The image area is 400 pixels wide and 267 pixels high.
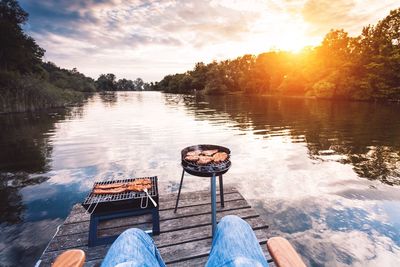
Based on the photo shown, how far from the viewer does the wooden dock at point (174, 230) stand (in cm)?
379

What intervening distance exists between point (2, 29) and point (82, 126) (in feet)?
109

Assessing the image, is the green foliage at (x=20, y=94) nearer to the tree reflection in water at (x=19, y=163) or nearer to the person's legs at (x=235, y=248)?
the tree reflection in water at (x=19, y=163)

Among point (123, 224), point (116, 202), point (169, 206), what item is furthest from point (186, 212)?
point (116, 202)

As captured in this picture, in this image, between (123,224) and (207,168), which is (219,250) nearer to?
(207,168)

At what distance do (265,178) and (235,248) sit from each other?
23.6ft

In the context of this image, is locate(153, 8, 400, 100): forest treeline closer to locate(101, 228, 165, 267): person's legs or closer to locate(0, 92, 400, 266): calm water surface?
locate(0, 92, 400, 266): calm water surface

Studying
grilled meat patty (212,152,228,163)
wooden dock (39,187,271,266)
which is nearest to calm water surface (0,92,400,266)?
wooden dock (39,187,271,266)

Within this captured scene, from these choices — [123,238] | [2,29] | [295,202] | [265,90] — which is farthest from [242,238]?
[265,90]

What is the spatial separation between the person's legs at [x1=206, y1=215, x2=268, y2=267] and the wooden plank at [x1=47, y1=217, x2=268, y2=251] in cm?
219

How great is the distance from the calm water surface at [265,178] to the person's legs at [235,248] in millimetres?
3372

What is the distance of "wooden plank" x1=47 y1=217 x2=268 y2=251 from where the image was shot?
405 centimetres

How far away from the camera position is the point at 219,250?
193cm

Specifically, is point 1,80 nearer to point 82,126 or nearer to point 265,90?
point 82,126

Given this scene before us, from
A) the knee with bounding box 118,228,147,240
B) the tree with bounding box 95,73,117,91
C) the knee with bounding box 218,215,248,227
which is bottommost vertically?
the knee with bounding box 118,228,147,240
